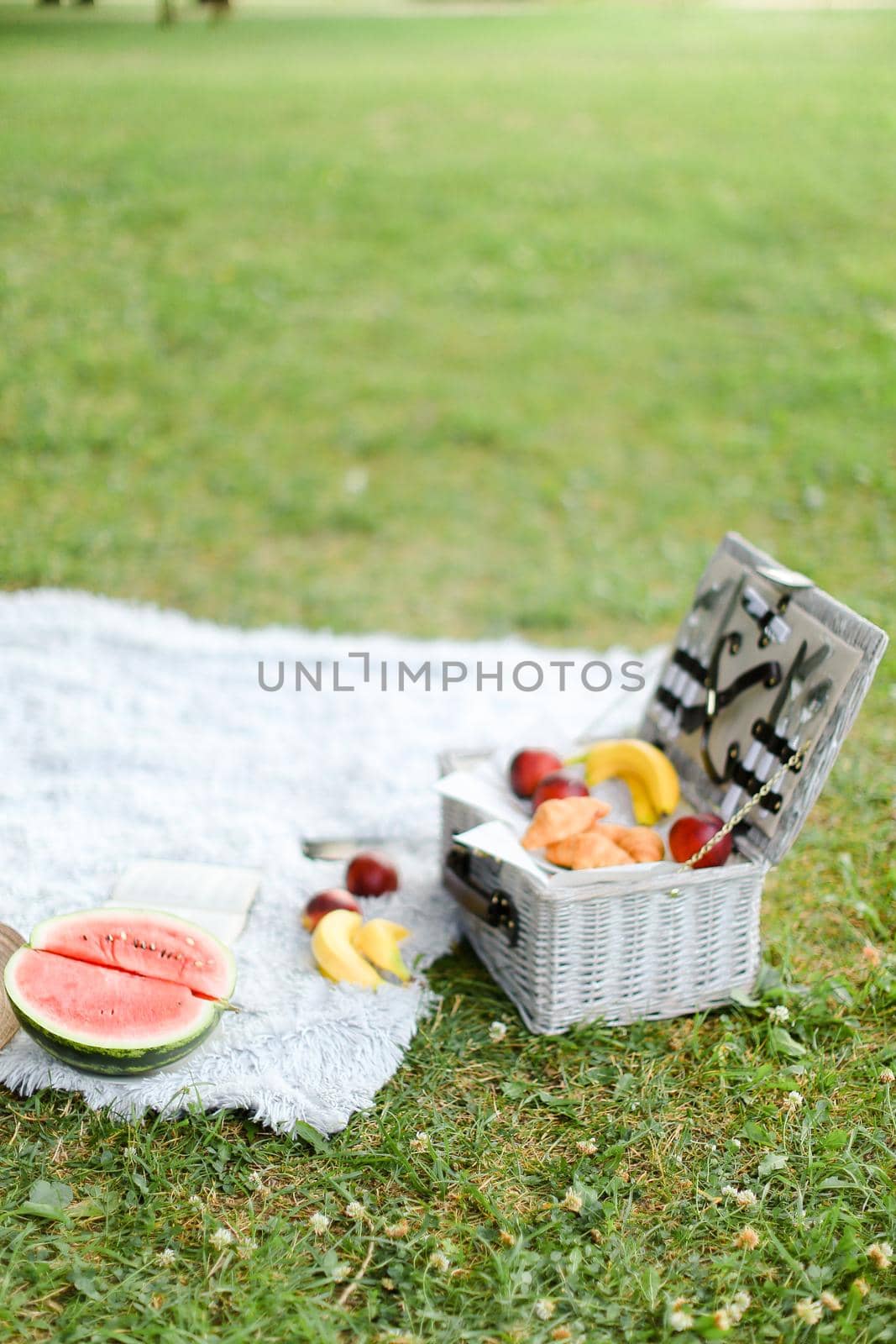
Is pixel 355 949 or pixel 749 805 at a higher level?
pixel 749 805

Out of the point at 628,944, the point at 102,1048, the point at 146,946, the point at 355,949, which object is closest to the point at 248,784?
the point at 355,949

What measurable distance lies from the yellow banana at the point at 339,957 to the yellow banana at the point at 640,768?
Result: 707mm

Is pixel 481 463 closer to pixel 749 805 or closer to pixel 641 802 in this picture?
pixel 641 802

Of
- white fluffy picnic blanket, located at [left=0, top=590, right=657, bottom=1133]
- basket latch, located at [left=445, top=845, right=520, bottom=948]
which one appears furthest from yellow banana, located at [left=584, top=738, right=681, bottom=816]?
basket latch, located at [left=445, top=845, right=520, bottom=948]

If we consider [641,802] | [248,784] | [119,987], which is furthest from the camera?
[248,784]

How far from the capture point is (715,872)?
7.84 ft

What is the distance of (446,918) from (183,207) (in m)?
5.90

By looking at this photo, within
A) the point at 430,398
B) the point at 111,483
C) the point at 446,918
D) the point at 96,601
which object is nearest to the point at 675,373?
the point at 430,398

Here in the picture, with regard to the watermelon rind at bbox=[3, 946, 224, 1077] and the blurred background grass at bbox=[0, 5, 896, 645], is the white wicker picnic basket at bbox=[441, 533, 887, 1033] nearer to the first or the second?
the watermelon rind at bbox=[3, 946, 224, 1077]

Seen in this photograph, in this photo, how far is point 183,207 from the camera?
7262mm

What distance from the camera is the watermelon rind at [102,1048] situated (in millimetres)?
2172

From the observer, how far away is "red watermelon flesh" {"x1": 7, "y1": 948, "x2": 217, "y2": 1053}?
86.3 inches

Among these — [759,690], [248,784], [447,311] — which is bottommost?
[248,784]

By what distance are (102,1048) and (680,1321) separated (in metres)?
1.11
